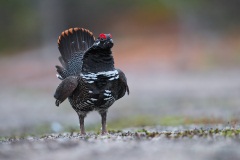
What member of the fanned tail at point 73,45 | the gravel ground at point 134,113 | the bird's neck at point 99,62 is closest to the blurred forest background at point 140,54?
the gravel ground at point 134,113

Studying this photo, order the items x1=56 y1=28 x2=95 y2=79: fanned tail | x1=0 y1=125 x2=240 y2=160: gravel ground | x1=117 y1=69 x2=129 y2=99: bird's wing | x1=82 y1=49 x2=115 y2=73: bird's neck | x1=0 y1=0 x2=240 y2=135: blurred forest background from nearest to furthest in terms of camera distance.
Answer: x1=0 y1=125 x2=240 y2=160: gravel ground
x1=82 y1=49 x2=115 y2=73: bird's neck
x1=117 y1=69 x2=129 y2=99: bird's wing
x1=56 y1=28 x2=95 y2=79: fanned tail
x1=0 y1=0 x2=240 y2=135: blurred forest background

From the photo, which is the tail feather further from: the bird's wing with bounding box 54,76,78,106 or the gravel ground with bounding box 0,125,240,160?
the gravel ground with bounding box 0,125,240,160

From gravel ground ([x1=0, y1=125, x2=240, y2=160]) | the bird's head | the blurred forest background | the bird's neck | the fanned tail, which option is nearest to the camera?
gravel ground ([x1=0, y1=125, x2=240, y2=160])

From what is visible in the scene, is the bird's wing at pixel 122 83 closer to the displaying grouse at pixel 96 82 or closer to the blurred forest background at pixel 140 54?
the displaying grouse at pixel 96 82

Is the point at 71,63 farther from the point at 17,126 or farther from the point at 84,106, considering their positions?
the point at 17,126

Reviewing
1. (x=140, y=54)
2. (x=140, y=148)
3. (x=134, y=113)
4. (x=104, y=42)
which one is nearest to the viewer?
(x=140, y=148)

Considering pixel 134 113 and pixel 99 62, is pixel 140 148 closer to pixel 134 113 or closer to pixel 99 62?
pixel 99 62

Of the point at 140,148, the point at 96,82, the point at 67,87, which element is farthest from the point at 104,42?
the point at 140,148

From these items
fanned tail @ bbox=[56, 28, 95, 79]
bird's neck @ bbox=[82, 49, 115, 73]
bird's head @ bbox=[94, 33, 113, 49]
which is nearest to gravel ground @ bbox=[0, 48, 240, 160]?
bird's neck @ bbox=[82, 49, 115, 73]
